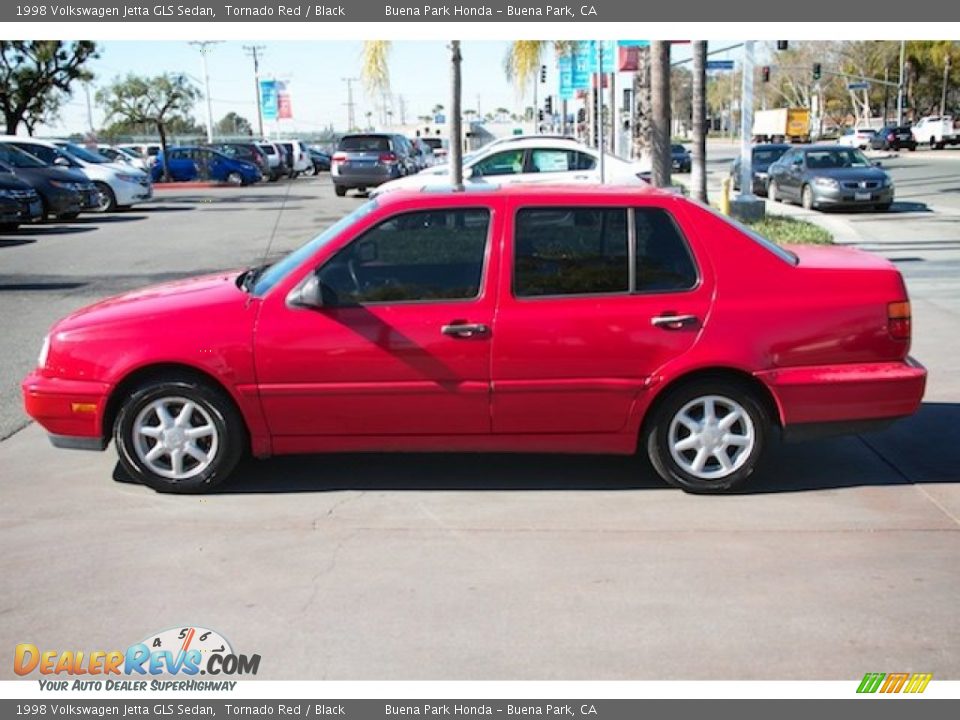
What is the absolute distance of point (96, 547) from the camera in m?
4.84

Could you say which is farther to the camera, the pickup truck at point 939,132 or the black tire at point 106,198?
the pickup truck at point 939,132

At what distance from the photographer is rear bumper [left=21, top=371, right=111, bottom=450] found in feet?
17.8

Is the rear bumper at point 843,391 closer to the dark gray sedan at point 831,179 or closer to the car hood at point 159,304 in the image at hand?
the car hood at point 159,304

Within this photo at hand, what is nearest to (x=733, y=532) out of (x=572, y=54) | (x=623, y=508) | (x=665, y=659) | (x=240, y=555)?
(x=623, y=508)

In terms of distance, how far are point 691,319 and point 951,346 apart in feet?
14.9

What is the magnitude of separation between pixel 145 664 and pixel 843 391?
3674 mm

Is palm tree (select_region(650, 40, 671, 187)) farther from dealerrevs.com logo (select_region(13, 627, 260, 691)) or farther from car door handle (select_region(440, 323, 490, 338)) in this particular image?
dealerrevs.com logo (select_region(13, 627, 260, 691))

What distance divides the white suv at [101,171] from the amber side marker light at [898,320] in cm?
2207

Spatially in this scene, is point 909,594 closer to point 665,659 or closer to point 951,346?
point 665,659

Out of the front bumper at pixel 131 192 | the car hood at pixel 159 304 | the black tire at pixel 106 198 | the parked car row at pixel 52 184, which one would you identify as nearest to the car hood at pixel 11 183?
the parked car row at pixel 52 184

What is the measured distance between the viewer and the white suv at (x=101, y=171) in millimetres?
23766

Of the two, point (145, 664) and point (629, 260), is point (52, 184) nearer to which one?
point (629, 260)

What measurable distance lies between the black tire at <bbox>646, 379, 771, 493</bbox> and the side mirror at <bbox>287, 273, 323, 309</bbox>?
6.15 feet

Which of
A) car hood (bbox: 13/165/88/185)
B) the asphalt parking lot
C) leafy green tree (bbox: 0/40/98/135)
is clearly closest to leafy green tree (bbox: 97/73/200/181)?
leafy green tree (bbox: 0/40/98/135)
